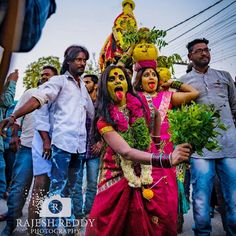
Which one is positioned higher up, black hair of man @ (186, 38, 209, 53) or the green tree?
black hair of man @ (186, 38, 209, 53)

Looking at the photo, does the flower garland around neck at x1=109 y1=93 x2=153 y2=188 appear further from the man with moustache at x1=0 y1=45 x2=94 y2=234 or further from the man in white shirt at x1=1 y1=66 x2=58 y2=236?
the man in white shirt at x1=1 y1=66 x2=58 y2=236

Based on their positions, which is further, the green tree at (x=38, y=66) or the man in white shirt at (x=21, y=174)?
the green tree at (x=38, y=66)

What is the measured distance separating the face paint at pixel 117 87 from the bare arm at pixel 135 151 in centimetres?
26

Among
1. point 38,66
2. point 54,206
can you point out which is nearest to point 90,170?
point 54,206

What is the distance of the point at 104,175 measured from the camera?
5.82 ft

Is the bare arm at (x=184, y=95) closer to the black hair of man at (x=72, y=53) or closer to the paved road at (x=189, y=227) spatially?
the black hair of man at (x=72, y=53)

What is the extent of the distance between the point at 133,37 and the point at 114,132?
0.92 m

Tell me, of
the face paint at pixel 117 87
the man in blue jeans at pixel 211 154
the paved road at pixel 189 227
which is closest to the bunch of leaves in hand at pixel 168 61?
the man in blue jeans at pixel 211 154

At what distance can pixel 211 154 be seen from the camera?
2.18 meters

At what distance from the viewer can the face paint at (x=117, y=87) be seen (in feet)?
6.02

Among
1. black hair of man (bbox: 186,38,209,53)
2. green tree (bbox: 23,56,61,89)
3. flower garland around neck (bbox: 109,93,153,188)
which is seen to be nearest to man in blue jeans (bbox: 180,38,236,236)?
black hair of man (bbox: 186,38,209,53)

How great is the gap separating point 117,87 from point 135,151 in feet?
1.51

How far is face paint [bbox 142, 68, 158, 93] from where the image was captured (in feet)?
7.19

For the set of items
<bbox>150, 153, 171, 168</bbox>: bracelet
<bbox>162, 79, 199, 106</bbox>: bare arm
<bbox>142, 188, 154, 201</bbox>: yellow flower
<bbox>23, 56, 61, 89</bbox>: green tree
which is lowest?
<bbox>142, 188, 154, 201</bbox>: yellow flower
